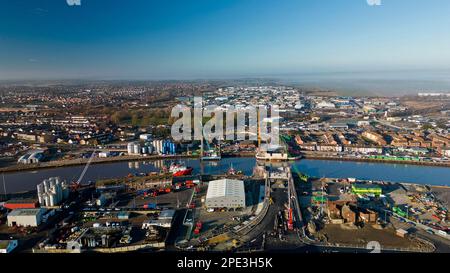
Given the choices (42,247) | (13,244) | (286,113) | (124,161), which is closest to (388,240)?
(42,247)

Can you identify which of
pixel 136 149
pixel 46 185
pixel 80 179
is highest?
pixel 46 185

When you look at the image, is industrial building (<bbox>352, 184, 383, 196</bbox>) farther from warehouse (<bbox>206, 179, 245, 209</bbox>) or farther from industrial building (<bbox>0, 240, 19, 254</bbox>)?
industrial building (<bbox>0, 240, 19, 254</bbox>)

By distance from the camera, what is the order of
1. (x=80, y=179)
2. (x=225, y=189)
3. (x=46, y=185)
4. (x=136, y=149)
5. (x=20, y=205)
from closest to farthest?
(x=20, y=205), (x=225, y=189), (x=46, y=185), (x=80, y=179), (x=136, y=149)

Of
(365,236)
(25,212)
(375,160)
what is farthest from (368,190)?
(25,212)

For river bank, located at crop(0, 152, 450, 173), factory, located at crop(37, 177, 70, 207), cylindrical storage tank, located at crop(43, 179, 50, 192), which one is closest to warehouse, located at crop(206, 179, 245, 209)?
factory, located at crop(37, 177, 70, 207)

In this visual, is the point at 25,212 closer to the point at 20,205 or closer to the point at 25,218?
the point at 25,218
